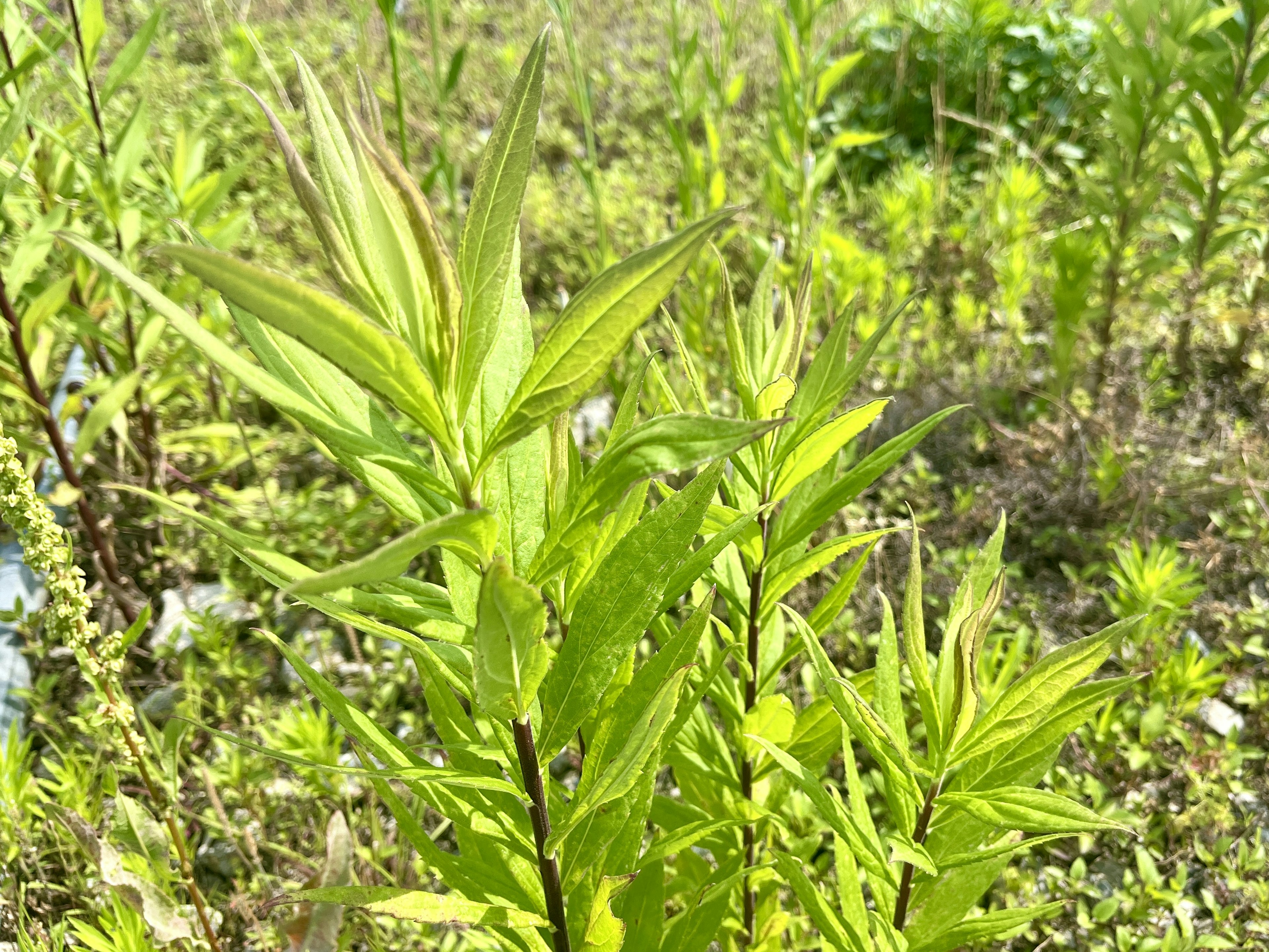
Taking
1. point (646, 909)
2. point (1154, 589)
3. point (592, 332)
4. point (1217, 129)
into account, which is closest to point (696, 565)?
point (592, 332)

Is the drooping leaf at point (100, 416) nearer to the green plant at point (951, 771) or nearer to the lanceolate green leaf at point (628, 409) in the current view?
the lanceolate green leaf at point (628, 409)

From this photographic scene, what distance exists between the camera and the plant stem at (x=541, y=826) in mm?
875

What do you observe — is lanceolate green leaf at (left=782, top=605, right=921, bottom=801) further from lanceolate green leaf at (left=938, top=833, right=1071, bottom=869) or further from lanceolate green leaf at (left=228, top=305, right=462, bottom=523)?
lanceolate green leaf at (left=228, top=305, right=462, bottom=523)

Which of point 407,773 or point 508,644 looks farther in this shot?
point 407,773

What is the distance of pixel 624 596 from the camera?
818 millimetres

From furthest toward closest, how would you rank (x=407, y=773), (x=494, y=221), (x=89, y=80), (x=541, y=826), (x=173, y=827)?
1. (x=89, y=80)
2. (x=173, y=827)
3. (x=541, y=826)
4. (x=407, y=773)
5. (x=494, y=221)

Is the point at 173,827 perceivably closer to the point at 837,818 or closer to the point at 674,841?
the point at 674,841

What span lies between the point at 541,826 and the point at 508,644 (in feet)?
1.12

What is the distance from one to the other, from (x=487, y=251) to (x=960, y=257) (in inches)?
144

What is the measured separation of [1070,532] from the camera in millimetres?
2729

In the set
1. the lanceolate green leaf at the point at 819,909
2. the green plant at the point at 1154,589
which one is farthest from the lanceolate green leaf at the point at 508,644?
the green plant at the point at 1154,589

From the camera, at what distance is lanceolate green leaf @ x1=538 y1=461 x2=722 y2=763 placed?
0.80m

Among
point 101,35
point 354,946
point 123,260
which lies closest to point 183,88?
point 101,35

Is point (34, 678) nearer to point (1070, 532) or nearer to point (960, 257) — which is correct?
point (1070, 532)
